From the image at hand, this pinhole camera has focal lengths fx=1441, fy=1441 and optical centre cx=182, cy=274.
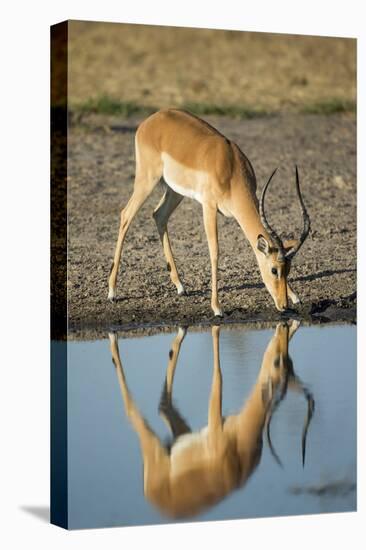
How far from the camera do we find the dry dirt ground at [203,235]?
10648 mm

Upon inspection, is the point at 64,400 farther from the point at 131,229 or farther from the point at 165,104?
the point at 165,104

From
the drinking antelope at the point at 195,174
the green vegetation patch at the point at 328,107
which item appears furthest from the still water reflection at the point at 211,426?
the green vegetation patch at the point at 328,107

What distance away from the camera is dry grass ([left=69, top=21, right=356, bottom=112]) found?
17359 mm

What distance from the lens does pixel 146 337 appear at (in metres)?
10.2

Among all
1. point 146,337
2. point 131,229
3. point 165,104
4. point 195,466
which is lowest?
point 195,466

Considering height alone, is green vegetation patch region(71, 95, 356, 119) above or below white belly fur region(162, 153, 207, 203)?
above

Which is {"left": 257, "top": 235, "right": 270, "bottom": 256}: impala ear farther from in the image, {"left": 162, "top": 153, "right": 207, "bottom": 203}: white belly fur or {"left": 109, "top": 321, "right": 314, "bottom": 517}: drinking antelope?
{"left": 109, "top": 321, "right": 314, "bottom": 517}: drinking antelope

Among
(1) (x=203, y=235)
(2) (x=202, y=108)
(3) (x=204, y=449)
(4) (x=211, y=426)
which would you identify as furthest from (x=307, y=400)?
(2) (x=202, y=108)

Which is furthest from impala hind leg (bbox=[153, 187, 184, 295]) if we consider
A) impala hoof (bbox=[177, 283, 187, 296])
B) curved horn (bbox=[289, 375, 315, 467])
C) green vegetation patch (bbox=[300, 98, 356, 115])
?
green vegetation patch (bbox=[300, 98, 356, 115])

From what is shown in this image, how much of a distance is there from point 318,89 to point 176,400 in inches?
383

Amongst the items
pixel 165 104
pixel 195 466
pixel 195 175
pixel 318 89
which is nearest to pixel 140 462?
pixel 195 466

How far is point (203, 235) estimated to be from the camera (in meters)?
12.4

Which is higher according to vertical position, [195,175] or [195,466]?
[195,175]

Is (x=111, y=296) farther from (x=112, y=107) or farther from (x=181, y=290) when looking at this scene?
(x=112, y=107)
